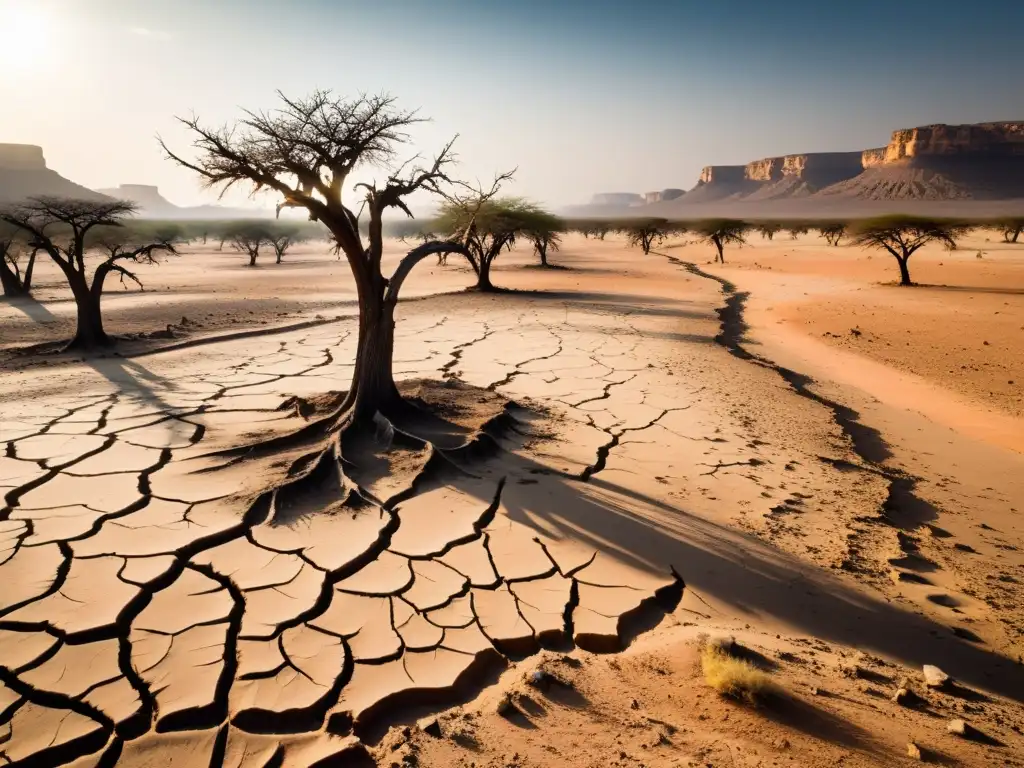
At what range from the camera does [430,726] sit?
2.42 m

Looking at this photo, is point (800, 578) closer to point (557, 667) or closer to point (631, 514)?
point (631, 514)

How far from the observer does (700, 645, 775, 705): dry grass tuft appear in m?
2.47

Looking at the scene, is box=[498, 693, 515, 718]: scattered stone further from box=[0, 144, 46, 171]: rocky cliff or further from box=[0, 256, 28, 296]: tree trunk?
box=[0, 144, 46, 171]: rocky cliff

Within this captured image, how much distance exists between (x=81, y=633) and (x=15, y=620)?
0.43 meters

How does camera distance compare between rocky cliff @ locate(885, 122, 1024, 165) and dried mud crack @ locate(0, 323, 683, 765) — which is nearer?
dried mud crack @ locate(0, 323, 683, 765)

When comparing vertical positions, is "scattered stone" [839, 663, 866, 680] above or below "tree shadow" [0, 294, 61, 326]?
below

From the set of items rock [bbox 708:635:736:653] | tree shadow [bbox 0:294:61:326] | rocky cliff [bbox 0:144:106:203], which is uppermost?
rocky cliff [bbox 0:144:106:203]

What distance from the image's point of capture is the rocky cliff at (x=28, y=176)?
294ft

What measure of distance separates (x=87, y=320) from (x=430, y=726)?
10.4 m

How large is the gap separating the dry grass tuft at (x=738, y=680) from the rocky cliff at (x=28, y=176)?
110m

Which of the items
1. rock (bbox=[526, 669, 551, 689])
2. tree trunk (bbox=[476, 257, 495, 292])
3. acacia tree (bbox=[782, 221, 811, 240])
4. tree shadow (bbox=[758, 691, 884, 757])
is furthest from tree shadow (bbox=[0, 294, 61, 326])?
acacia tree (bbox=[782, 221, 811, 240])

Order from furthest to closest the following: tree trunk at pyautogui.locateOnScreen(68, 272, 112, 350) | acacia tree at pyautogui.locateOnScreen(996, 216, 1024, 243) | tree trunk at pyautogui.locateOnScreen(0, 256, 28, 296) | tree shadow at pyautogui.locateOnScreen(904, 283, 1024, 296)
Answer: acacia tree at pyautogui.locateOnScreen(996, 216, 1024, 243)
tree shadow at pyautogui.locateOnScreen(904, 283, 1024, 296)
tree trunk at pyautogui.locateOnScreen(0, 256, 28, 296)
tree trunk at pyautogui.locateOnScreen(68, 272, 112, 350)

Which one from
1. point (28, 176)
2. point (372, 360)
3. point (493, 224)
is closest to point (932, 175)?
point (493, 224)

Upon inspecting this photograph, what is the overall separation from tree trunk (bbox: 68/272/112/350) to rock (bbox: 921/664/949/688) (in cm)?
1162
